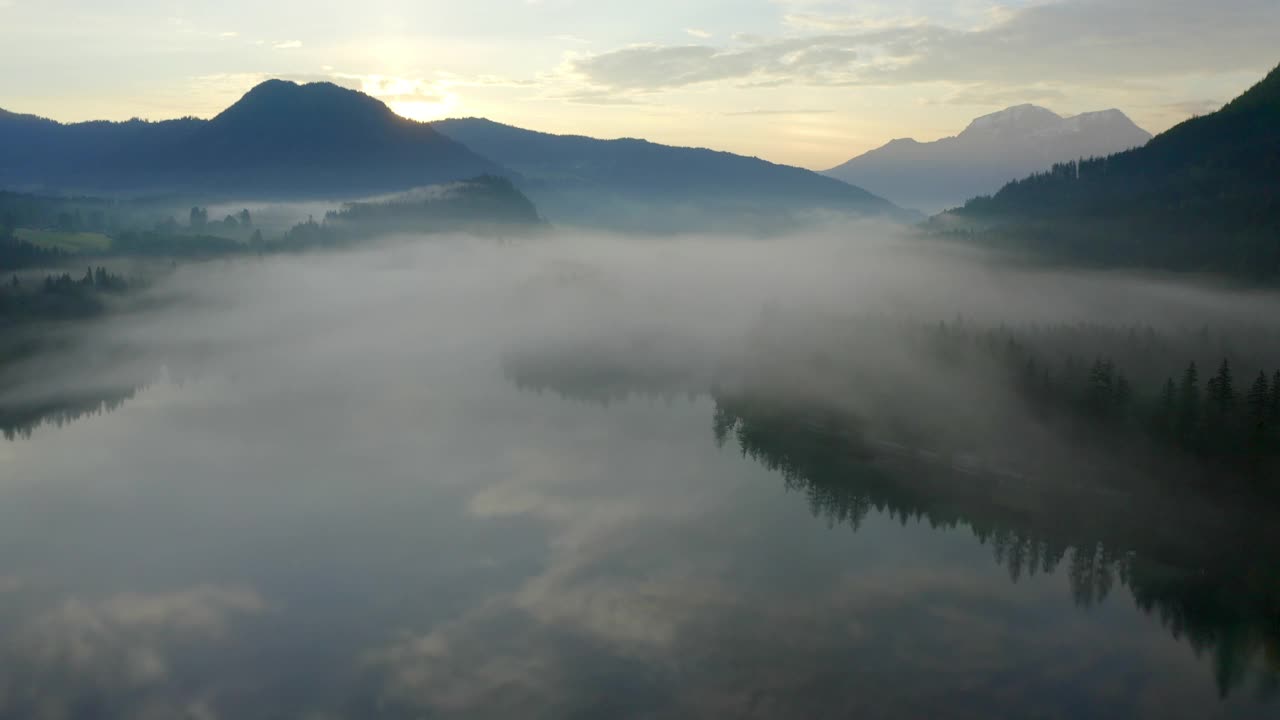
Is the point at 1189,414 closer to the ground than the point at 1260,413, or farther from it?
closer to the ground

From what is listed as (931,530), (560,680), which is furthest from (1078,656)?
(560,680)

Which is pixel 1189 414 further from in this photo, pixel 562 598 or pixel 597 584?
pixel 562 598

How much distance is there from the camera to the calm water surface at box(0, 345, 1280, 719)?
53.0m

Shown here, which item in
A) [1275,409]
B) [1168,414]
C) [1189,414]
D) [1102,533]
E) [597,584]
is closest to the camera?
[597,584]

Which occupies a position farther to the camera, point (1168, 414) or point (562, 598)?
point (1168, 414)

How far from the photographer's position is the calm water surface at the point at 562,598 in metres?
53.0

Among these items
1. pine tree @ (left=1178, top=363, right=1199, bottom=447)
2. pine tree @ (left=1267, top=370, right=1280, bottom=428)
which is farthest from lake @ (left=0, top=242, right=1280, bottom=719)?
pine tree @ (left=1267, top=370, right=1280, bottom=428)

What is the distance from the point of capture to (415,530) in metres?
80.9

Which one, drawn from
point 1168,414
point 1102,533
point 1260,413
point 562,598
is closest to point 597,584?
point 562,598

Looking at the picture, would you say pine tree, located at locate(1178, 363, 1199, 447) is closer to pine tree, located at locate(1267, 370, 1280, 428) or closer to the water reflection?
pine tree, located at locate(1267, 370, 1280, 428)

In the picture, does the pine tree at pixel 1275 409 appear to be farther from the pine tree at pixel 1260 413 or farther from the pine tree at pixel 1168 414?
the pine tree at pixel 1168 414

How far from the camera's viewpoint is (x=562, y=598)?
65.9 metres

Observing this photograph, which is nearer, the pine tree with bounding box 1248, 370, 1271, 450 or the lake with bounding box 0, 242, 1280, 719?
the lake with bounding box 0, 242, 1280, 719

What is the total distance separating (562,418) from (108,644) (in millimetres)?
76114
